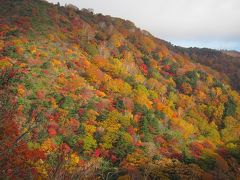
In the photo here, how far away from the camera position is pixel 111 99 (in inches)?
3696

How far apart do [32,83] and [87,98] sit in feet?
47.0

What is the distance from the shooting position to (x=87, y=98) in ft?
285

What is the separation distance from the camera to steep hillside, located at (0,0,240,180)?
65.9 metres

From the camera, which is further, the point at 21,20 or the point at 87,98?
the point at 21,20

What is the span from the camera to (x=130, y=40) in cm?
15088

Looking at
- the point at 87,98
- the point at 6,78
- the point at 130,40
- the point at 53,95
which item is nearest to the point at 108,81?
the point at 87,98

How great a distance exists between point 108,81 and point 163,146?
28.9 meters

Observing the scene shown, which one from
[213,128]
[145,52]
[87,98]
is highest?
[145,52]

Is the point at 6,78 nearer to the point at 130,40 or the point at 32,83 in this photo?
the point at 32,83

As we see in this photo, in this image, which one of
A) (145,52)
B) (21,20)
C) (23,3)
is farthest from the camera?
(145,52)

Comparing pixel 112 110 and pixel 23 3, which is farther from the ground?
pixel 23 3

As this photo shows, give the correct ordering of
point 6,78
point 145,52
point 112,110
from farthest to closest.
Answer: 1. point 145,52
2. point 112,110
3. point 6,78

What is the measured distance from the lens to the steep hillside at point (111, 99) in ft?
216

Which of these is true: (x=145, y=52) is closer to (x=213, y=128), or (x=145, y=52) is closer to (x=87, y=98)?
(x=213, y=128)
